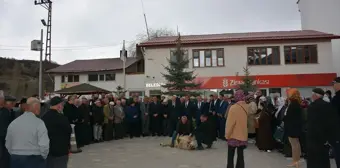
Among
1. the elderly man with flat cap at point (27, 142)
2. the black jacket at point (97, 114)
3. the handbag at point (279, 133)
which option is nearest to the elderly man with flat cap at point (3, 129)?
the elderly man with flat cap at point (27, 142)

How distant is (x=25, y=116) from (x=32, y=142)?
0.41m

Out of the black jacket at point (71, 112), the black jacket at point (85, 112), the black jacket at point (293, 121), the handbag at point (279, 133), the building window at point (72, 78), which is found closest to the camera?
the black jacket at point (293, 121)

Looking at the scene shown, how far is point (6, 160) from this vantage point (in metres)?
6.39

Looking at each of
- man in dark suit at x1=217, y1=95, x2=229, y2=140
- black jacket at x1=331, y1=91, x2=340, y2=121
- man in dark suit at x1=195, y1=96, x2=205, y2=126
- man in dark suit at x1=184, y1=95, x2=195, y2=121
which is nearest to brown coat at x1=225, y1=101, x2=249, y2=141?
black jacket at x1=331, y1=91, x2=340, y2=121

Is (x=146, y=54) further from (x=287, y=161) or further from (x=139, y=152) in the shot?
(x=287, y=161)

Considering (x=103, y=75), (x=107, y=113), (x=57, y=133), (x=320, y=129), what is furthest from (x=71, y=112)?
(x=103, y=75)

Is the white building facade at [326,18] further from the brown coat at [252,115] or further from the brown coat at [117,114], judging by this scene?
the brown coat at [117,114]

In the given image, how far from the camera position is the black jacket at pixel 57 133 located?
5.05 m

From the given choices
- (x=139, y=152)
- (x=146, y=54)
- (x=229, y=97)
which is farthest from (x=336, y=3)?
(x=139, y=152)

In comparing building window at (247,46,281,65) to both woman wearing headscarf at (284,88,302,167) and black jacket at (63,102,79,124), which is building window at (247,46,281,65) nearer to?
black jacket at (63,102,79,124)

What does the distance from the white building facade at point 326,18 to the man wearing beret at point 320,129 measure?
25.2 m

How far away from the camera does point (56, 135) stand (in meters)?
5.06

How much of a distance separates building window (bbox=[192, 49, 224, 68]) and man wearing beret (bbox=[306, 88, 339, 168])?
68.0 ft

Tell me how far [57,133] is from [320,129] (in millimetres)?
4831
